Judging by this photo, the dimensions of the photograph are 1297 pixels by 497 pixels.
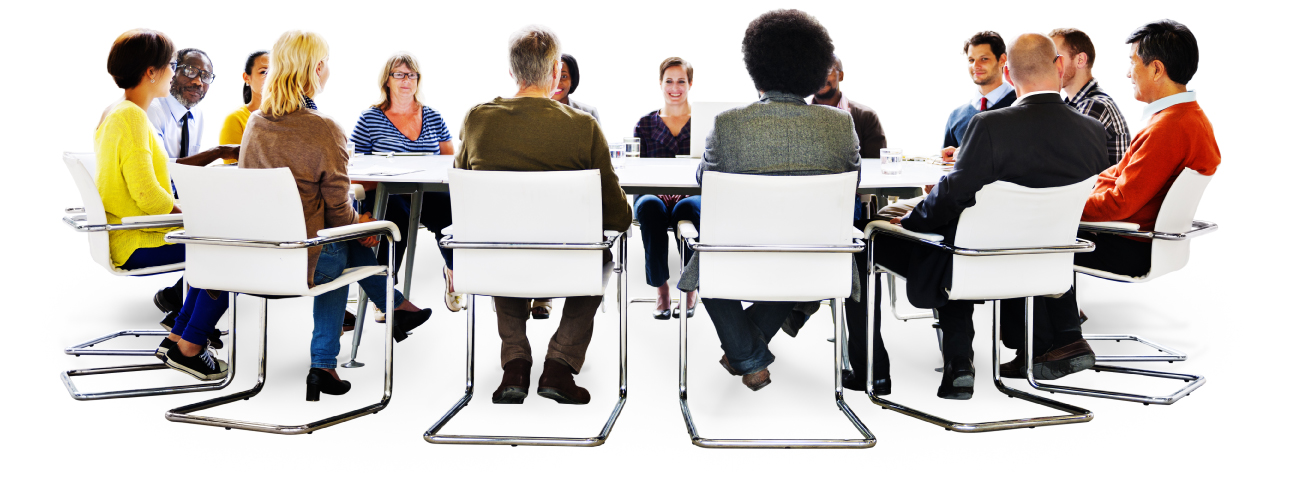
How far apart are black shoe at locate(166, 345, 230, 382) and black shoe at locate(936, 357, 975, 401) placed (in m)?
2.72

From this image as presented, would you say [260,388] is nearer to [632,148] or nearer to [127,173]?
[127,173]

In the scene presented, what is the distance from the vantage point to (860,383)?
3.27 m

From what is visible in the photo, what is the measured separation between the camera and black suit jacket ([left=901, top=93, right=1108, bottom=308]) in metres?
2.83

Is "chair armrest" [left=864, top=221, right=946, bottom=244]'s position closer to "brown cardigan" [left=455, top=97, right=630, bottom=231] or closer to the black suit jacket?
the black suit jacket

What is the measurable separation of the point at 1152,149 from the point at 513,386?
2.47 m

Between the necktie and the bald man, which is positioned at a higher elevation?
the necktie

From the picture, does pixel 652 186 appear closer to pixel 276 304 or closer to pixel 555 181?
pixel 555 181

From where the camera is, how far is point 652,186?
10.9ft

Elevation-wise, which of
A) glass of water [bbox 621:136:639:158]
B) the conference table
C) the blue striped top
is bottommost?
the conference table

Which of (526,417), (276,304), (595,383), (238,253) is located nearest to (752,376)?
(595,383)

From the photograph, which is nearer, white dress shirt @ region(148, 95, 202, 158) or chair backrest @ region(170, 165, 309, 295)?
chair backrest @ region(170, 165, 309, 295)

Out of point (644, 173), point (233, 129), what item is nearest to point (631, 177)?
point (644, 173)

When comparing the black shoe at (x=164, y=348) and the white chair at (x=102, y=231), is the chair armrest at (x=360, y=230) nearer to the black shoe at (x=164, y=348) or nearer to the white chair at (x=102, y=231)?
the white chair at (x=102, y=231)

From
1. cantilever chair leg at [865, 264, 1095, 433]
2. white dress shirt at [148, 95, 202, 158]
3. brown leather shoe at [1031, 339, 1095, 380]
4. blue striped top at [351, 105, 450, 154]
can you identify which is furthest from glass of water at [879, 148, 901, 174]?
white dress shirt at [148, 95, 202, 158]
